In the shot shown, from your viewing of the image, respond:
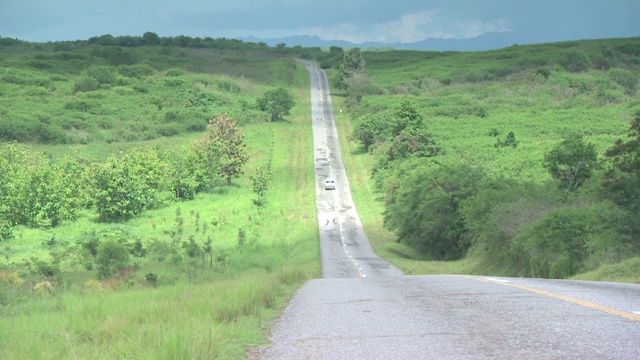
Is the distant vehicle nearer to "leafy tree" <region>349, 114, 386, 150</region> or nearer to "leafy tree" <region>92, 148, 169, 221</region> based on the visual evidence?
"leafy tree" <region>349, 114, 386, 150</region>

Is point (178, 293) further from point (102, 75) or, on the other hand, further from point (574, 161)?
point (102, 75)

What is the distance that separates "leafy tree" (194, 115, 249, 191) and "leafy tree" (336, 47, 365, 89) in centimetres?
6207

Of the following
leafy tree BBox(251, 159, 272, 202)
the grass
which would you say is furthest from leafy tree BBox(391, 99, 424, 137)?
leafy tree BBox(251, 159, 272, 202)

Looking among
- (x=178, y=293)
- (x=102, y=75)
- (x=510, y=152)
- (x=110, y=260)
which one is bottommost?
(x=110, y=260)

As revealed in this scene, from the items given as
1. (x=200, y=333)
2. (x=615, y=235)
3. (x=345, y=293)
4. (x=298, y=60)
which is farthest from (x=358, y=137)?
(x=298, y=60)

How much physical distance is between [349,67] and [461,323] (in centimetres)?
13324

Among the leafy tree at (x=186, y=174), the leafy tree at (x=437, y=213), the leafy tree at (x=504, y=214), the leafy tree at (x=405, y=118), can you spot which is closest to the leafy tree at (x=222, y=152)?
the leafy tree at (x=186, y=174)

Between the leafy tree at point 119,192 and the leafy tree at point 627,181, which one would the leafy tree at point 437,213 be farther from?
the leafy tree at point 119,192

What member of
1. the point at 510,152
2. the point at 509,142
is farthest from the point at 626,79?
the point at 510,152

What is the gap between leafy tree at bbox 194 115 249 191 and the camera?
69.3 m

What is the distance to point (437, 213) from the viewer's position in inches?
1919

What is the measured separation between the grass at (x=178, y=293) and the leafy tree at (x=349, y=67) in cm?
6655

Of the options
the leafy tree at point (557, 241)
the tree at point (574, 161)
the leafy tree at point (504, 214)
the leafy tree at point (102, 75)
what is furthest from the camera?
the leafy tree at point (102, 75)

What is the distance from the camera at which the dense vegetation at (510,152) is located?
1186 inches
